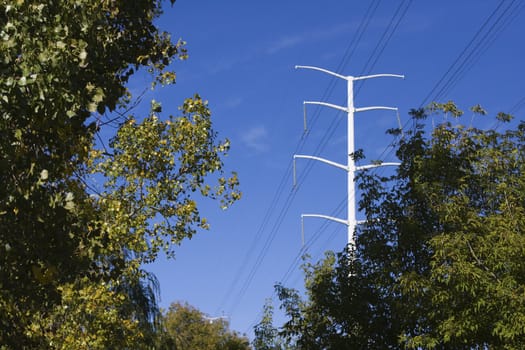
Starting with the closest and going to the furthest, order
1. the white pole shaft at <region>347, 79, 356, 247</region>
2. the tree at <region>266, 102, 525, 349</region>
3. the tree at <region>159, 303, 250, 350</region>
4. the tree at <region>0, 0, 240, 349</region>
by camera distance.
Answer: the tree at <region>0, 0, 240, 349</region>
the tree at <region>266, 102, 525, 349</region>
the white pole shaft at <region>347, 79, 356, 247</region>
the tree at <region>159, 303, 250, 350</region>

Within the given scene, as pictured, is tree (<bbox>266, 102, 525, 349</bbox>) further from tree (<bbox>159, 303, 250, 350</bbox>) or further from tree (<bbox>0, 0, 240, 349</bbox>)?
tree (<bbox>159, 303, 250, 350</bbox>)

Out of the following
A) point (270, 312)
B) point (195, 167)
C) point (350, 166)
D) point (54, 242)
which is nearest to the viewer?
point (54, 242)

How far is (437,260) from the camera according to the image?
53.7ft

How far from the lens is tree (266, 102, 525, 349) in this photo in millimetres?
15594

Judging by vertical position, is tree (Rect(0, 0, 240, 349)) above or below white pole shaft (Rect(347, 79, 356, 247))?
below

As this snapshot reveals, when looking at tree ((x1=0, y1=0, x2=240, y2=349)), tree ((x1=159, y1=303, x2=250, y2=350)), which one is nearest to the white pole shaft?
tree ((x1=0, y1=0, x2=240, y2=349))

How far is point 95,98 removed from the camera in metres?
8.14

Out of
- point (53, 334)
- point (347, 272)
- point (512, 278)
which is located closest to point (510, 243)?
point (512, 278)

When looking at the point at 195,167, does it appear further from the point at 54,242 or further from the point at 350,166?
the point at 350,166

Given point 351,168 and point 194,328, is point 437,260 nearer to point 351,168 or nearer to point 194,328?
point 351,168

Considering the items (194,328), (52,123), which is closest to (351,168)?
(52,123)

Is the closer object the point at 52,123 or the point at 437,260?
the point at 52,123

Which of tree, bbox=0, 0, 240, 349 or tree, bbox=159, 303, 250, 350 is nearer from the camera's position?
tree, bbox=0, 0, 240, 349

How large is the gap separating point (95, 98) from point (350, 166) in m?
22.9
